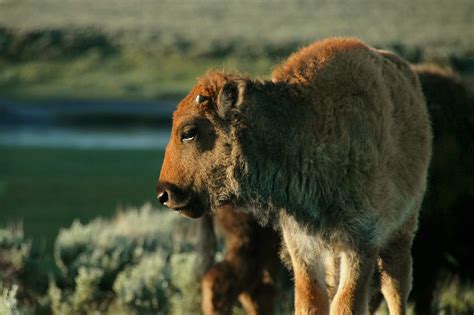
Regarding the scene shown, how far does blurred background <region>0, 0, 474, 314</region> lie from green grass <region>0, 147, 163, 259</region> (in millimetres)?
39

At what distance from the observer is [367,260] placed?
21.5 feet

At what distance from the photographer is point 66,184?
2489cm

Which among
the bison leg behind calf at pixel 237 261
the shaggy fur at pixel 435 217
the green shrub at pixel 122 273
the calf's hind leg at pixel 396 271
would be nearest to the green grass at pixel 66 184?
the green shrub at pixel 122 273

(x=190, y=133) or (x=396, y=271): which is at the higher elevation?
(x=190, y=133)

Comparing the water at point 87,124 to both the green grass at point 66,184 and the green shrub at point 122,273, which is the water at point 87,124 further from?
the green shrub at point 122,273

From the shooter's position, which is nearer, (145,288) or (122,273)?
(145,288)

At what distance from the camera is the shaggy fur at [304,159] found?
256 inches

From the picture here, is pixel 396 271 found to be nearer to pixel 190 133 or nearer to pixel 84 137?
pixel 190 133

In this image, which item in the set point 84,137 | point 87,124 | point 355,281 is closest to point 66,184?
point 84,137

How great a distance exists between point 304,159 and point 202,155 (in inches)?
24.1

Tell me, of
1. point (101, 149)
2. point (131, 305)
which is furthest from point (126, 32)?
point (131, 305)

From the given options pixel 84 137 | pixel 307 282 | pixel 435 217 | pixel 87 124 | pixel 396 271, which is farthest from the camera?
pixel 87 124

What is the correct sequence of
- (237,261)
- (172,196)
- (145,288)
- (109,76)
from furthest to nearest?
(109,76) → (145,288) → (237,261) → (172,196)

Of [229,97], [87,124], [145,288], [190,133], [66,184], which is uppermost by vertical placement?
[229,97]
